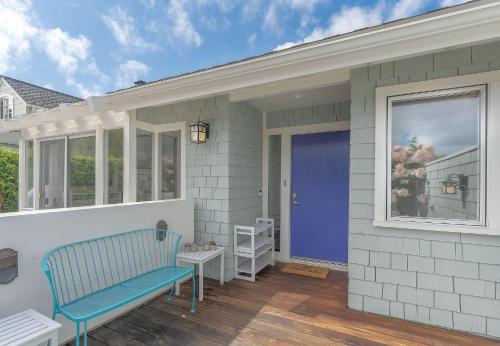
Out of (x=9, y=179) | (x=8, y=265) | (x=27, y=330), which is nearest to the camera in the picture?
(x=27, y=330)

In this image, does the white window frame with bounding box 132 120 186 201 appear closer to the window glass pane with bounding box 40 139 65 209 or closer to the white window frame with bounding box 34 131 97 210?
the white window frame with bounding box 34 131 97 210

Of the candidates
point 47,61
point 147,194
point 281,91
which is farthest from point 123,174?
point 47,61

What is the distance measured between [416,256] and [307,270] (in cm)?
164

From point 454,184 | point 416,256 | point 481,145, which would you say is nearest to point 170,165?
point 416,256

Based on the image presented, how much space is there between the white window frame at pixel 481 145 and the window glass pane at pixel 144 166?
10.3ft

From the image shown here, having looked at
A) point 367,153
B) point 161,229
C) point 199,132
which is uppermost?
point 199,132

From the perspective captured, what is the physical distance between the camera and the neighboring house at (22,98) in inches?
361

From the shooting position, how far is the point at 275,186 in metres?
4.22

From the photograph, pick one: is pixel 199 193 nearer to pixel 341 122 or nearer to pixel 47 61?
pixel 341 122

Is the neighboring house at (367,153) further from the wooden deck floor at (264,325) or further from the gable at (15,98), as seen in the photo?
the gable at (15,98)

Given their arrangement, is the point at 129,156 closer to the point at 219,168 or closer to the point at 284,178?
the point at 219,168

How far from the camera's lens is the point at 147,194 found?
152 inches

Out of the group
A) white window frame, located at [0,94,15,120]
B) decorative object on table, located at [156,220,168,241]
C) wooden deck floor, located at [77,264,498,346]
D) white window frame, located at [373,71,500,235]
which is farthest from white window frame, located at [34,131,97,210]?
white window frame, located at [0,94,15,120]

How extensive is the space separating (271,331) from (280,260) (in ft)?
6.28
